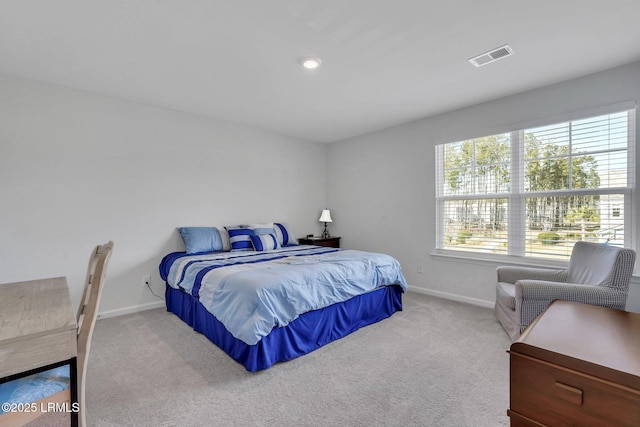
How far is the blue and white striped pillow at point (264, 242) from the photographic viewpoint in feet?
12.8

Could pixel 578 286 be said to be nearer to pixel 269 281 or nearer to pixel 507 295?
pixel 507 295

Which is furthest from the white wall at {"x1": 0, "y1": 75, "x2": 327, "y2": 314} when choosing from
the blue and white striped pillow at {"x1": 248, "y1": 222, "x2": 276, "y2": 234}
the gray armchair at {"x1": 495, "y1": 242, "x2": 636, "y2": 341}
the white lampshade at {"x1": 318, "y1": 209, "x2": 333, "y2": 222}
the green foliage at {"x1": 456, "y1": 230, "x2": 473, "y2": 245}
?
the gray armchair at {"x1": 495, "y1": 242, "x2": 636, "y2": 341}

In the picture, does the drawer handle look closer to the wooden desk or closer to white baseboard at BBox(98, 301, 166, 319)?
the wooden desk

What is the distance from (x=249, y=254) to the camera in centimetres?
354

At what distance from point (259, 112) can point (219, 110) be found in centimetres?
51

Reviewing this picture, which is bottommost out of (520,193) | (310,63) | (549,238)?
(549,238)

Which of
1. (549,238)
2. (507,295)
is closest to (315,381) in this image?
(507,295)

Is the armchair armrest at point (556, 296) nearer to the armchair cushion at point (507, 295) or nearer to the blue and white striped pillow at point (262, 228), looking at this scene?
the armchair cushion at point (507, 295)

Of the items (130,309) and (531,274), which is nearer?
(531,274)

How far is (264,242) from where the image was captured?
3.94 meters

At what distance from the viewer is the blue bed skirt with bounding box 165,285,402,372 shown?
2.20 m

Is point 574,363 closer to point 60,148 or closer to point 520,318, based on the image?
point 520,318

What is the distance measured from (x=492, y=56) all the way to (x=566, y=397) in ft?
8.33

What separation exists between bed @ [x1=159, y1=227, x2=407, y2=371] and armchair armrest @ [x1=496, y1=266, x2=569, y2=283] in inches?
40.8
